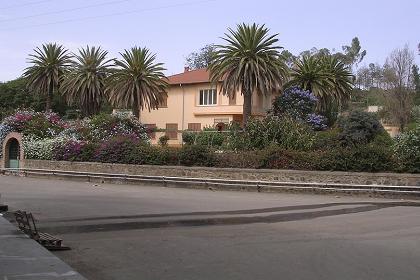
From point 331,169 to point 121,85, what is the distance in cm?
2497

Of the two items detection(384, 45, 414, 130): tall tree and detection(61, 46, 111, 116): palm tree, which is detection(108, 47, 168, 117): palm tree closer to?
detection(61, 46, 111, 116): palm tree

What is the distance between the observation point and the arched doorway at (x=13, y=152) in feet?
132

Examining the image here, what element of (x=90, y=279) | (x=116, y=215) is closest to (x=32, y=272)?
(x=90, y=279)

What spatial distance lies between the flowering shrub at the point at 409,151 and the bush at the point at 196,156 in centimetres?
863

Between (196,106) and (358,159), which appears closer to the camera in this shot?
(358,159)

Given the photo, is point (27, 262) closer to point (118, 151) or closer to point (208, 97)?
point (118, 151)

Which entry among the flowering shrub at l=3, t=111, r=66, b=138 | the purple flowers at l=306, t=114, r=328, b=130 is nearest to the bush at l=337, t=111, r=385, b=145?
the purple flowers at l=306, t=114, r=328, b=130

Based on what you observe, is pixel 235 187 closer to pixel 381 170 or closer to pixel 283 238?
pixel 381 170

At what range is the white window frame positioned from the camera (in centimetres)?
5338

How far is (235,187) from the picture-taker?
24.6 m

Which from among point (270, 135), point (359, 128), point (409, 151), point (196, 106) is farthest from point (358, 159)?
point (196, 106)

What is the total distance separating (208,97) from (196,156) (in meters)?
26.8

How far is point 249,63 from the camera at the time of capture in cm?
3959

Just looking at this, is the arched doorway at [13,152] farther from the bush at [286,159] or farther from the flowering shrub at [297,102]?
the bush at [286,159]
